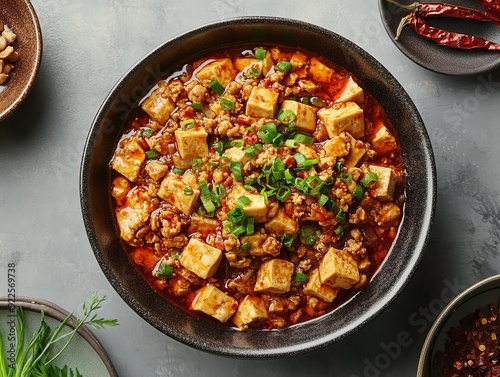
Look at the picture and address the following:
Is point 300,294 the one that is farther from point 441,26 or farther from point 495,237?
point 441,26

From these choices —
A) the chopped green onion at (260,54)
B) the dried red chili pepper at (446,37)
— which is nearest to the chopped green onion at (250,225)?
the chopped green onion at (260,54)

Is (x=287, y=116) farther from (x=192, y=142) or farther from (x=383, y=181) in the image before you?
(x=383, y=181)

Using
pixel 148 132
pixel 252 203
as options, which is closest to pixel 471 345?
pixel 252 203

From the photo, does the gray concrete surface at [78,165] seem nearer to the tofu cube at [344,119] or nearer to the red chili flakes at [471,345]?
the red chili flakes at [471,345]

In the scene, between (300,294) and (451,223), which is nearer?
(300,294)

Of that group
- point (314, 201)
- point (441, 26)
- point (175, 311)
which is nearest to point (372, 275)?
point (314, 201)

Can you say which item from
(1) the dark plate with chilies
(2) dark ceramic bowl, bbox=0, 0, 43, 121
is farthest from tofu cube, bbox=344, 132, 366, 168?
(2) dark ceramic bowl, bbox=0, 0, 43, 121

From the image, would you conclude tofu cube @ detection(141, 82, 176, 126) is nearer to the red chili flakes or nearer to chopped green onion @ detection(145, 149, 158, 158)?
chopped green onion @ detection(145, 149, 158, 158)
